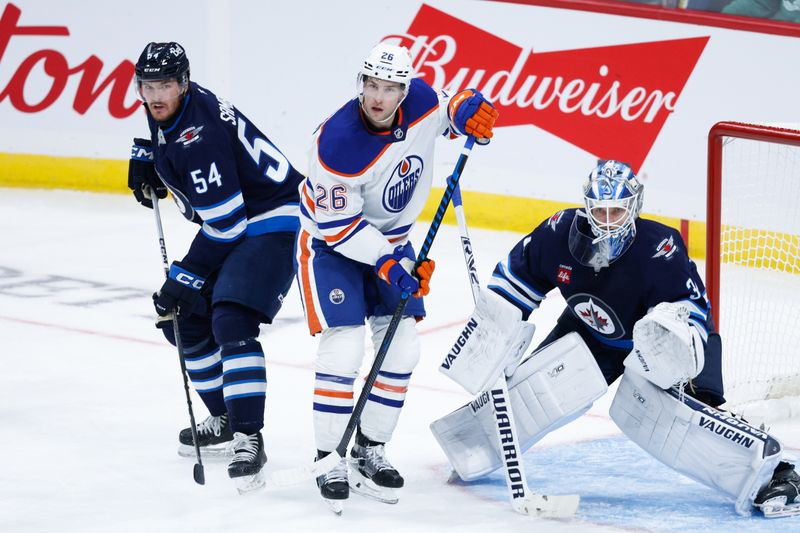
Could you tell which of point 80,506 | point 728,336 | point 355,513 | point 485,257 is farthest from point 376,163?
point 485,257

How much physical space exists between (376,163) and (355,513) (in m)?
0.87

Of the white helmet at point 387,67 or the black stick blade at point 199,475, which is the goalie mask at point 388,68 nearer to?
the white helmet at point 387,67

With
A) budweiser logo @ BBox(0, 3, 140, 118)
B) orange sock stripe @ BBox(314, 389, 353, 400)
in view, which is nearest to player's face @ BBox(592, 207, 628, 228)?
orange sock stripe @ BBox(314, 389, 353, 400)

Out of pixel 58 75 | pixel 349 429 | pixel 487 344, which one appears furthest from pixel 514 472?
pixel 58 75

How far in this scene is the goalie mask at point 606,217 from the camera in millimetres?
2990

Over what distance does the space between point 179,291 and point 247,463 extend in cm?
49

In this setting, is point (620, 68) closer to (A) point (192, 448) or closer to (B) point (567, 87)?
(B) point (567, 87)

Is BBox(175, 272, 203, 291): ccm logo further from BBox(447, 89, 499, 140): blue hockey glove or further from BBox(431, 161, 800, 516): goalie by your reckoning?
BBox(447, 89, 499, 140): blue hockey glove

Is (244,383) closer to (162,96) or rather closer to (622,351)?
(162,96)

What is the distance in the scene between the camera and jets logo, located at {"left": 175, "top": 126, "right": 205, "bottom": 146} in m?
3.24

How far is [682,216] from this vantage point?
18.3ft

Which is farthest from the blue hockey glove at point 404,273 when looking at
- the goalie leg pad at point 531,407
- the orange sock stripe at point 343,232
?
the goalie leg pad at point 531,407

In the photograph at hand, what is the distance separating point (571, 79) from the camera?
5707mm

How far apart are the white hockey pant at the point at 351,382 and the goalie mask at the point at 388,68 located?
563 mm
